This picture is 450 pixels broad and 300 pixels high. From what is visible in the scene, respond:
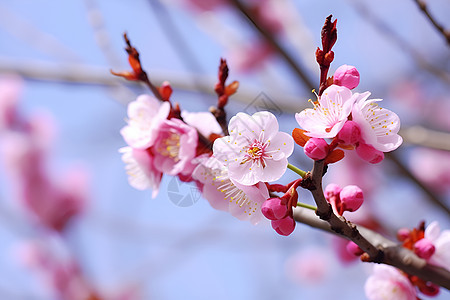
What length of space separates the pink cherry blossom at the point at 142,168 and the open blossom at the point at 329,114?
415mm

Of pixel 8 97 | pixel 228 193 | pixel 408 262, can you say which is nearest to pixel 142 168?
pixel 228 193

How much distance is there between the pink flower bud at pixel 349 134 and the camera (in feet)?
2.32

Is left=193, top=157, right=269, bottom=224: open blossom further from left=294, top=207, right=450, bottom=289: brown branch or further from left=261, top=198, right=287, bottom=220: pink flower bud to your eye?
left=294, top=207, right=450, bottom=289: brown branch

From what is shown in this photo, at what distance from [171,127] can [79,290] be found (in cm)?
324

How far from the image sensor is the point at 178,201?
95 centimetres

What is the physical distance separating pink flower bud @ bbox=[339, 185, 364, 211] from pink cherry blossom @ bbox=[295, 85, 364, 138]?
14 centimetres

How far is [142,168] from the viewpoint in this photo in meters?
1.01

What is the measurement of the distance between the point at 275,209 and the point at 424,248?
40 centimetres

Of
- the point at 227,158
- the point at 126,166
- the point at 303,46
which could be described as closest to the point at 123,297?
the point at 303,46

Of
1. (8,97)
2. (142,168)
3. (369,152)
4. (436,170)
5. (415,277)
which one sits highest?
(369,152)

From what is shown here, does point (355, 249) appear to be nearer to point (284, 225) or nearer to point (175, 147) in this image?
point (284, 225)

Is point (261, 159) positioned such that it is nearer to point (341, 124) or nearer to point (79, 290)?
point (341, 124)

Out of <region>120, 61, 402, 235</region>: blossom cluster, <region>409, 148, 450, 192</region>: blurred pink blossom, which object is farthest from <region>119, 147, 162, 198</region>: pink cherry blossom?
<region>409, 148, 450, 192</region>: blurred pink blossom

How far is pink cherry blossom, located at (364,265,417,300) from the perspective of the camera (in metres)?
0.93
